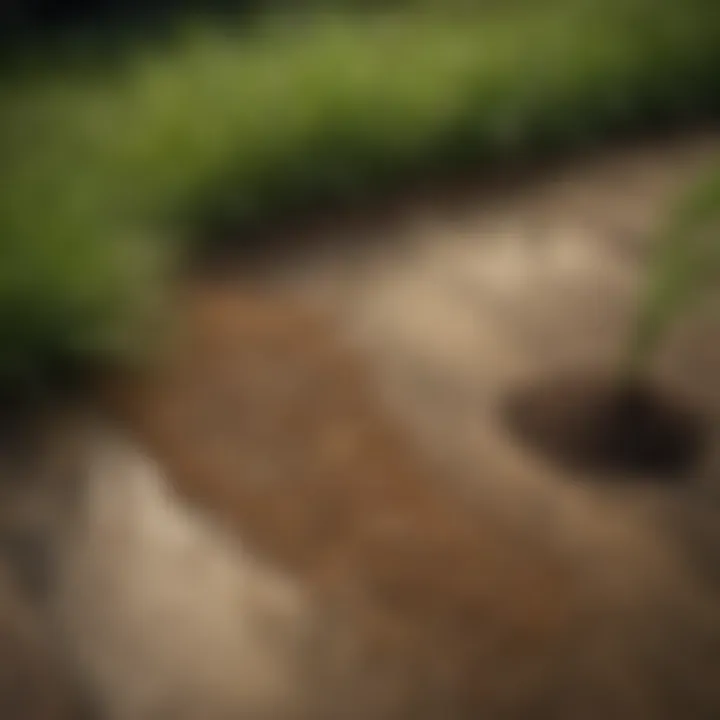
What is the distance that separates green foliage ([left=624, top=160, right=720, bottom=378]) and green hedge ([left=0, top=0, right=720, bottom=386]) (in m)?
0.57

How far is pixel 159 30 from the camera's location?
2172 mm

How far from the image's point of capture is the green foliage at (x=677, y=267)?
1.05 m

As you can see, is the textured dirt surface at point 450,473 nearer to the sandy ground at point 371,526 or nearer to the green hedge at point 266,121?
the sandy ground at point 371,526

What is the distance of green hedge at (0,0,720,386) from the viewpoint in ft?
4.25

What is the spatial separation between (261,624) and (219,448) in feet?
0.88

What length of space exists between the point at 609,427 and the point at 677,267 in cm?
18

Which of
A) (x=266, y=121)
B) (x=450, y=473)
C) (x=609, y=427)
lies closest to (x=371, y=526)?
(x=450, y=473)

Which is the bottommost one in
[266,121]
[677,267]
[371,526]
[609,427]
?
[371,526]

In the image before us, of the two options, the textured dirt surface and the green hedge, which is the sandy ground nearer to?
the textured dirt surface

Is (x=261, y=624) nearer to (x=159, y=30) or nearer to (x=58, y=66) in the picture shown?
(x=58, y=66)

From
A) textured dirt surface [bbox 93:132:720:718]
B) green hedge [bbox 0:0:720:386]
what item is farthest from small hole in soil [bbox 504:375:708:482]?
green hedge [bbox 0:0:720:386]

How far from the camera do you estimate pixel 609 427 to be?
1170 mm

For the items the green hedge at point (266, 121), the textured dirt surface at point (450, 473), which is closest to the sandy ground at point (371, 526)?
the textured dirt surface at point (450, 473)

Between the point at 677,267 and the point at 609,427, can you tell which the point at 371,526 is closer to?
the point at 609,427
